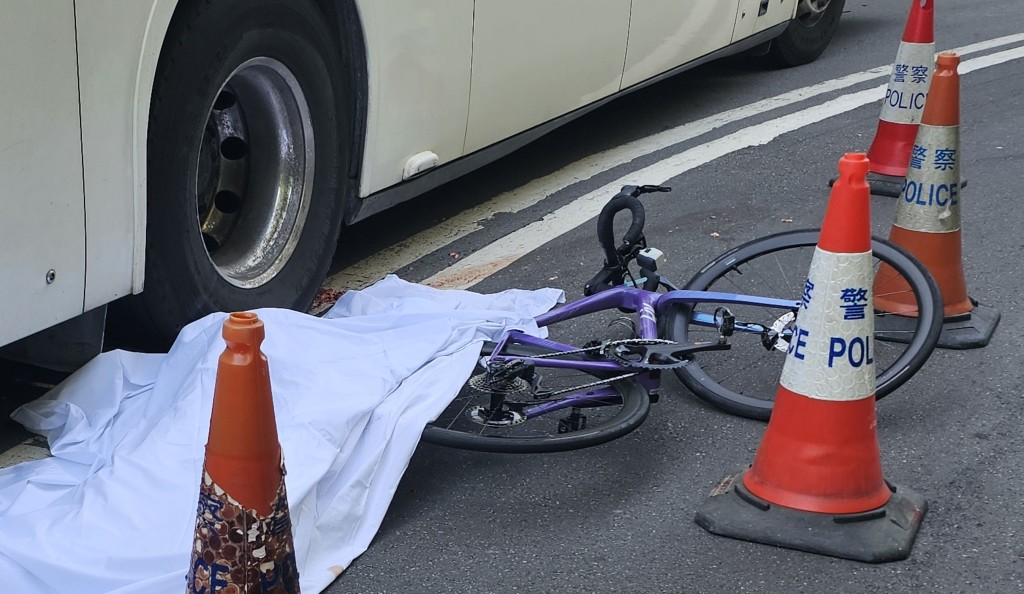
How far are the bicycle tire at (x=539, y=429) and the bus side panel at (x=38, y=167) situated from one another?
1068mm

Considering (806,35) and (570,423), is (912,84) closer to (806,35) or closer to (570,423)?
(806,35)

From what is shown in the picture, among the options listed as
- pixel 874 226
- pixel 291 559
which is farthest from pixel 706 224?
pixel 291 559

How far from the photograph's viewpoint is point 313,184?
13.9ft

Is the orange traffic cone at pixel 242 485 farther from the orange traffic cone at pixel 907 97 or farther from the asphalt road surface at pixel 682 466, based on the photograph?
the orange traffic cone at pixel 907 97

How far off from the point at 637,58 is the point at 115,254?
11.4 feet

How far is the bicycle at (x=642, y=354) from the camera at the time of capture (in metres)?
3.42

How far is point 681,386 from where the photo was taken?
3.94 meters

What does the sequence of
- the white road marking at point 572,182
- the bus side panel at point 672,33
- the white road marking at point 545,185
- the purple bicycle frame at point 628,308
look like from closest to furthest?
the purple bicycle frame at point 628,308 < the white road marking at point 572,182 < the white road marking at point 545,185 < the bus side panel at point 672,33

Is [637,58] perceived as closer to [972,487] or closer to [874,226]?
[874,226]

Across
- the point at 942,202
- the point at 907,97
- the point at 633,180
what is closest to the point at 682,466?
the point at 942,202

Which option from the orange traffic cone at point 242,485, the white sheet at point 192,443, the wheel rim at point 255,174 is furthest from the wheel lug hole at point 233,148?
the orange traffic cone at point 242,485

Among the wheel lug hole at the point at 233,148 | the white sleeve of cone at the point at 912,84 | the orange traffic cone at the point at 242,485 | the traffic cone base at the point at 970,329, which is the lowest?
the traffic cone base at the point at 970,329

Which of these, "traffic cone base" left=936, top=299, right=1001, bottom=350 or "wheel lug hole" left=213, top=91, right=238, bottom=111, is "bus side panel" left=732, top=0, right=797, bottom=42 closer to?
"traffic cone base" left=936, top=299, right=1001, bottom=350

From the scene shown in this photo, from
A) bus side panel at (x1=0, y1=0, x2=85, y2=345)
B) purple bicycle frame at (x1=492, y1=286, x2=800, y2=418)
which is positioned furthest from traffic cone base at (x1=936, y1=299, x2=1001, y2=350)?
bus side panel at (x1=0, y1=0, x2=85, y2=345)
